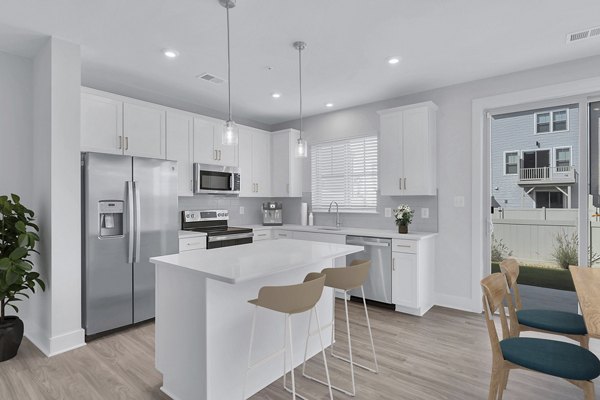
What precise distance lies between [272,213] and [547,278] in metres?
3.73

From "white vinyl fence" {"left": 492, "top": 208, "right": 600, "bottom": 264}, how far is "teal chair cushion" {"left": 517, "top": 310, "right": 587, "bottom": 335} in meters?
1.54

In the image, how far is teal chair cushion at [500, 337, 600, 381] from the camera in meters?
1.56

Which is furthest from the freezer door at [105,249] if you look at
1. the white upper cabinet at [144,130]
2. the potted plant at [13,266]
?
the white upper cabinet at [144,130]

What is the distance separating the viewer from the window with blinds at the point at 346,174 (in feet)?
15.7

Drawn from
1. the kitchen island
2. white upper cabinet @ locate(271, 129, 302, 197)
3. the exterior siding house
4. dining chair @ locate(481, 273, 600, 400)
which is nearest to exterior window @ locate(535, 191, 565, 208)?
the exterior siding house

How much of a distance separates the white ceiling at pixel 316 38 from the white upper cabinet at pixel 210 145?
21.0 inches

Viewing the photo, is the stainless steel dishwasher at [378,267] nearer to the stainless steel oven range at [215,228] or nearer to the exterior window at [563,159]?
the stainless steel oven range at [215,228]

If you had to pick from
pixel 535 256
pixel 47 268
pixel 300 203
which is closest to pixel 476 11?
pixel 535 256

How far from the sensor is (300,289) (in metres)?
1.84

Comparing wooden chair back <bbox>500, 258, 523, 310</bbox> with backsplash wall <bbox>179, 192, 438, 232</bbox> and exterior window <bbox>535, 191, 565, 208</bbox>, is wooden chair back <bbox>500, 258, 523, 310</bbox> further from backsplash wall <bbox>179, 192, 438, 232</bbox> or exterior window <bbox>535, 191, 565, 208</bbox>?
backsplash wall <bbox>179, 192, 438, 232</bbox>

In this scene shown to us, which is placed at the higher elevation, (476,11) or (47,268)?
(476,11)

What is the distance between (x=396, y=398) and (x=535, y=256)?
2.57 m

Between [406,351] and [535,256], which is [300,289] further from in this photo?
[535,256]

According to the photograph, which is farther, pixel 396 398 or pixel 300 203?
pixel 300 203
